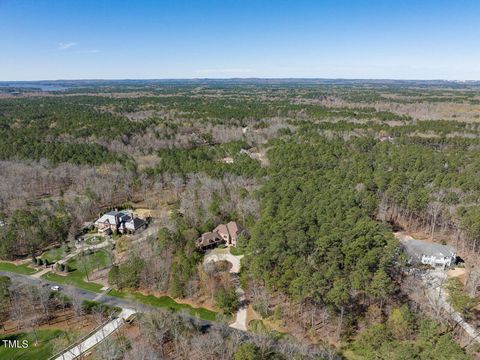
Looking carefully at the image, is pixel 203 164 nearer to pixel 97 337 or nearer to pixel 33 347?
pixel 97 337

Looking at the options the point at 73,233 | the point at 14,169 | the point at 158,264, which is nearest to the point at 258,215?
the point at 158,264

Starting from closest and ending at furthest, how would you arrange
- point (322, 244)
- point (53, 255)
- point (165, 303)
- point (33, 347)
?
point (33, 347), point (322, 244), point (165, 303), point (53, 255)

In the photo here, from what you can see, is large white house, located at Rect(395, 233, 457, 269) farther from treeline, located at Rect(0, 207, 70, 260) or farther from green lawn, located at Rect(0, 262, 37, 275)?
treeline, located at Rect(0, 207, 70, 260)

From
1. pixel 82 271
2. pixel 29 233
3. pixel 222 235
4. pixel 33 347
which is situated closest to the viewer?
pixel 33 347

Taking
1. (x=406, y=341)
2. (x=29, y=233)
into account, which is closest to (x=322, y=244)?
(x=406, y=341)

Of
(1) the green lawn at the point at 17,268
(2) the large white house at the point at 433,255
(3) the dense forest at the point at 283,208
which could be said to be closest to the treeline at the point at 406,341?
(3) the dense forest at the point at 283,208

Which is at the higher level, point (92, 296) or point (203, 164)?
point (203, 164)

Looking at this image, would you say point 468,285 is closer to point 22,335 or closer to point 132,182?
point 22,335
